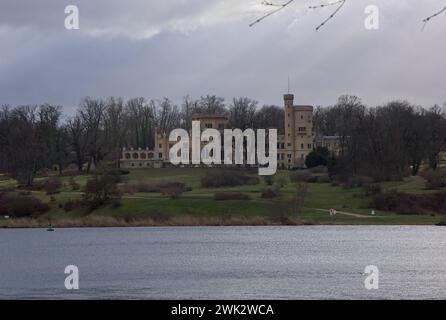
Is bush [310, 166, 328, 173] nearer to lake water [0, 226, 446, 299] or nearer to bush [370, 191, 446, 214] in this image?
bush [370, 191, 446, 214]

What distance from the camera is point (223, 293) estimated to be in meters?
39.7

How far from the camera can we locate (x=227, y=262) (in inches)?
2138

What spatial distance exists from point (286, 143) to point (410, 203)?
67444mm

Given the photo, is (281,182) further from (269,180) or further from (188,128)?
(188,128)

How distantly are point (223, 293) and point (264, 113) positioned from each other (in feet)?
421

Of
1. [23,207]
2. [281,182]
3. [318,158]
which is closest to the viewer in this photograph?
[23,207]

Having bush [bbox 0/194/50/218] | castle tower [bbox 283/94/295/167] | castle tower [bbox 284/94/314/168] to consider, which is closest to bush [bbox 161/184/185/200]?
bush [bbox 0/194/50/218]

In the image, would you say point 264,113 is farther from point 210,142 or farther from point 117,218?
point 117,218

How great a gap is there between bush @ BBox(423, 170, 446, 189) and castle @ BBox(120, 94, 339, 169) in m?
52.6

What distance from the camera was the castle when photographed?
154 m

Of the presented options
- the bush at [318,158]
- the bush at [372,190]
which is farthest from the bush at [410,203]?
the bush at [318,158]

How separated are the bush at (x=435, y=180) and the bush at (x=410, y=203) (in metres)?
4.44

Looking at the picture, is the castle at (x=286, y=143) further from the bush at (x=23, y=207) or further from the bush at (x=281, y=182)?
the bush at (x=23, y=207)

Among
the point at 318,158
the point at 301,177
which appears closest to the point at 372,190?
the point at 301,177
